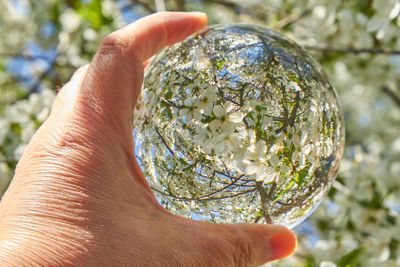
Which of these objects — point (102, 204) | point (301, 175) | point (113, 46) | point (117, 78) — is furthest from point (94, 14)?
point (301, 175)

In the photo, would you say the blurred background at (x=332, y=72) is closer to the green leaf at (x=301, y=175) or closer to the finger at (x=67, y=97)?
the finger at (x=67, y=97)

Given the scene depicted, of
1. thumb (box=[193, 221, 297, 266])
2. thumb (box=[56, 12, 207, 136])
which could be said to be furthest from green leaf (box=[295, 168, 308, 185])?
thumb (box=[56, 12, 207, 136])

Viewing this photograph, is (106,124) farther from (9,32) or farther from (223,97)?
(9,32)

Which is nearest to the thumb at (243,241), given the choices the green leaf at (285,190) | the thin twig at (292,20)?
the green leaf at (285,190)

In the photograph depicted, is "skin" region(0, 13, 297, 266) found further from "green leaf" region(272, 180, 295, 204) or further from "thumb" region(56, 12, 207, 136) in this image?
"green leaf" region(272, 180, 295, 204)

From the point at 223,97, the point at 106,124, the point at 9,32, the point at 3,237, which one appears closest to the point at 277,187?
the point at 223,97
